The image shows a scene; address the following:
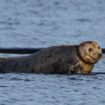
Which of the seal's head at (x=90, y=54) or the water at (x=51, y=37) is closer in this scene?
the water at (x=51, y=37)

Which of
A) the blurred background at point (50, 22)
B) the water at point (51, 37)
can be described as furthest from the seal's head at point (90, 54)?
the blurred background at point (50, 22)

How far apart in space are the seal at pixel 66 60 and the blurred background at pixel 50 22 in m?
4.46

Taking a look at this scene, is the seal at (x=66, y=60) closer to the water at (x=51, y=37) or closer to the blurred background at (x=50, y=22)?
the water at (x=51, y=37)

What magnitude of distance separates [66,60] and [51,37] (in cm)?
696

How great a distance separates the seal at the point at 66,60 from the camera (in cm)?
1914

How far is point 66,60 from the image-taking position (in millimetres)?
19156

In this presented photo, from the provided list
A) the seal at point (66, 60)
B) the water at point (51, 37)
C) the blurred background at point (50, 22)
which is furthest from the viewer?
the blurred background at point (50, 22)

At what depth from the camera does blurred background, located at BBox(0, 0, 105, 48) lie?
25531mm

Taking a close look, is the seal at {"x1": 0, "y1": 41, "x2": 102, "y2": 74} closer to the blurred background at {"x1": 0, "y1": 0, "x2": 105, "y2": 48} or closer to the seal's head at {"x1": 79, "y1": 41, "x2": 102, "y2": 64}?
the seal's head at {"x1": 79, "y1": 41, "x2": 102, "y2": 64}

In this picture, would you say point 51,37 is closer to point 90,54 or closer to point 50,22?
point 50,22

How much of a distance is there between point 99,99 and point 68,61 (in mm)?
2729

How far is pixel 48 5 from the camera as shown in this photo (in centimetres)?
3744

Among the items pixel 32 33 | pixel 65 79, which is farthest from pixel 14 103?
pixel 32 33

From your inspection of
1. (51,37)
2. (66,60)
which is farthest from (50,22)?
(66,60)
